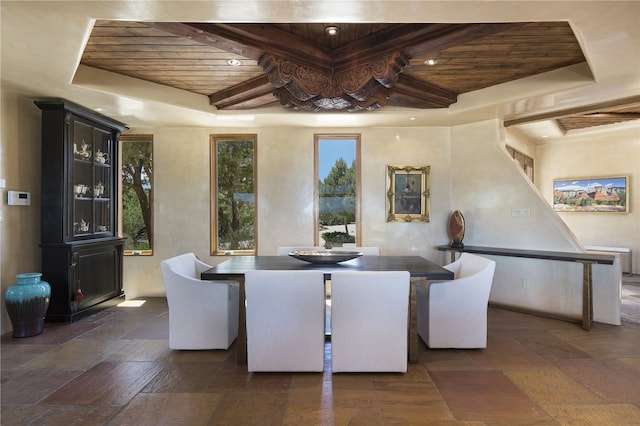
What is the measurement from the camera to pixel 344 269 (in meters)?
3.08

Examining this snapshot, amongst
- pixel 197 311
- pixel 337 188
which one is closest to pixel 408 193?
pixel 337 188

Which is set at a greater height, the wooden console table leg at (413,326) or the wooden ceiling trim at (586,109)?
the wooden ceiling trim at (586,109)

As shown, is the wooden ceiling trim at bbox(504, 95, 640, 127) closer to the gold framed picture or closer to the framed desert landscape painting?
the gold framed picture

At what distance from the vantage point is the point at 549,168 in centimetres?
736

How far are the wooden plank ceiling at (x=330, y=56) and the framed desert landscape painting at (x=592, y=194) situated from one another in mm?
4338

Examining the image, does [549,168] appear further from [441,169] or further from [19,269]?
[19,269]

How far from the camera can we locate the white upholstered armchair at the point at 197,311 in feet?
10.6

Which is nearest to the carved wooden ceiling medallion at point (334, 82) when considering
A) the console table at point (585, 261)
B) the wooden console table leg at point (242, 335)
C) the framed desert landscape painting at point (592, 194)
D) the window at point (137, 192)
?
the wooden console table leg at point (242, 335)

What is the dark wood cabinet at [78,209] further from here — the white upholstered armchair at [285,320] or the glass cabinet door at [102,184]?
the white upholstered armchair at [285,320]

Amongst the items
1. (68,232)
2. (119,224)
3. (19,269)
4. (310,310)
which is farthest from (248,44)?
(119,224)

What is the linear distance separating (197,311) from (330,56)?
2.73 m

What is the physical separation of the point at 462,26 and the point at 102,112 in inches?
167

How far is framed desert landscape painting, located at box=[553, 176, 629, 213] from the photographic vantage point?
6.62 meters

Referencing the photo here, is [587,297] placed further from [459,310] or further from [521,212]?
[459,310]
